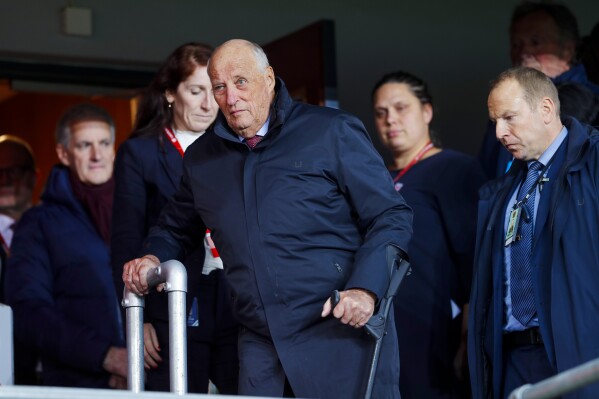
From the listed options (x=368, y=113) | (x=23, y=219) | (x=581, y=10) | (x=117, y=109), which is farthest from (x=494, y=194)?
(x=117, y=109)

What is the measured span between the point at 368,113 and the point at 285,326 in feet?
13.5

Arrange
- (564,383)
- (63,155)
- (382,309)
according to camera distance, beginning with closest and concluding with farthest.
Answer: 1. (564,383)
2. (382,309)
3. (63,155)

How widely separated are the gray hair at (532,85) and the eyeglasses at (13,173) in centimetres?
346

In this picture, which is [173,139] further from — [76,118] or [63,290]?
[76,118]

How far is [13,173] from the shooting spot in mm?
6840

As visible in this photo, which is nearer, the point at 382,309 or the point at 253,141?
the point at 382,309

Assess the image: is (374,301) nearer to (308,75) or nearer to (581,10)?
(308,75)

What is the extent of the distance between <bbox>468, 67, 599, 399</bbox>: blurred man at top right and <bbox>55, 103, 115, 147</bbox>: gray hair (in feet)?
7.09

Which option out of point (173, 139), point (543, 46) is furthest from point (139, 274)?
point (543, 46)

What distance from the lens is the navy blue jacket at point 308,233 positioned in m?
3.52

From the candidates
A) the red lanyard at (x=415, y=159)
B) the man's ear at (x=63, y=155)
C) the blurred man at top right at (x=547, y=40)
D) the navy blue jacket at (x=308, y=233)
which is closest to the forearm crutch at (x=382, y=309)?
the navy blue jacket at (x=308, y=233)

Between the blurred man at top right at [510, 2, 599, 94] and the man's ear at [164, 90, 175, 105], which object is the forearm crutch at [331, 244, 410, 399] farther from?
the blurred man at top right at [510, 2, 599, 94]

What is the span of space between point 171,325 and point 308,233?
0.56m

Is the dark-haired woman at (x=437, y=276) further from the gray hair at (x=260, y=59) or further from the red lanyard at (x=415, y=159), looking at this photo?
the gray hair at (x=260, y=59)
